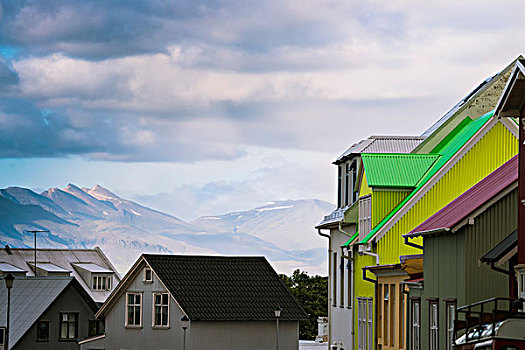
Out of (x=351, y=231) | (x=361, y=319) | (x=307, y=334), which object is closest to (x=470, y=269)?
(x=361, y=319)

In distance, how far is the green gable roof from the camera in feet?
107

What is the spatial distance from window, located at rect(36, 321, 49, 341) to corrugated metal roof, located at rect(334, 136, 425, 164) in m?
35.9

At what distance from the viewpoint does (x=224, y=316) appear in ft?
197

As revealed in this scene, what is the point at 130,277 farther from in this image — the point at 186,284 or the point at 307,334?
the point at 307,334

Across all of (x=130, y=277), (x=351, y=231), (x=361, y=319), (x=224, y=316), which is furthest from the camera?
(x=130, y=277)

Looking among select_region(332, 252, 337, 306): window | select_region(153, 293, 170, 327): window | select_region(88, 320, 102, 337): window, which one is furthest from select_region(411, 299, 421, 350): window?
select_region(88, 320, 102, 337): window

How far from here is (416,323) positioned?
29.0 meters

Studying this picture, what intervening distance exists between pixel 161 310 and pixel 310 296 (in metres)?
29.8

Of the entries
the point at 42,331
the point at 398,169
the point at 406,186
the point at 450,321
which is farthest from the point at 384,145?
the point at 42,331

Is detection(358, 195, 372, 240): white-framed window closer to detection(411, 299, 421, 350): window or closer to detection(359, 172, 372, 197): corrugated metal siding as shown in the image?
detection(359, 172, 372, 197): corrugated metal siding

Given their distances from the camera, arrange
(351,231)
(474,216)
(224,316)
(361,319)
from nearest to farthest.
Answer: (474,216), (361,319), (351,231), (224,316)

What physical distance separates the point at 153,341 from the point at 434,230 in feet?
126

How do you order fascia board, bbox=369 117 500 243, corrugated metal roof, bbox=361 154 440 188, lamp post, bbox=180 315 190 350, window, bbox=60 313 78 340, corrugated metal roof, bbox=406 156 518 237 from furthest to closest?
1. window, bbox=60 313 78 340
2. lamp post, bbox=180 315 190 350
3. corrugated metal roof, bbox=361 154 440 188
4. fascia board, bbox=369 117 500 243
5. corrugated metal roof, bbox=406 156 518 237

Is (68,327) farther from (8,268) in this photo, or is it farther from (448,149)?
(448,149)
